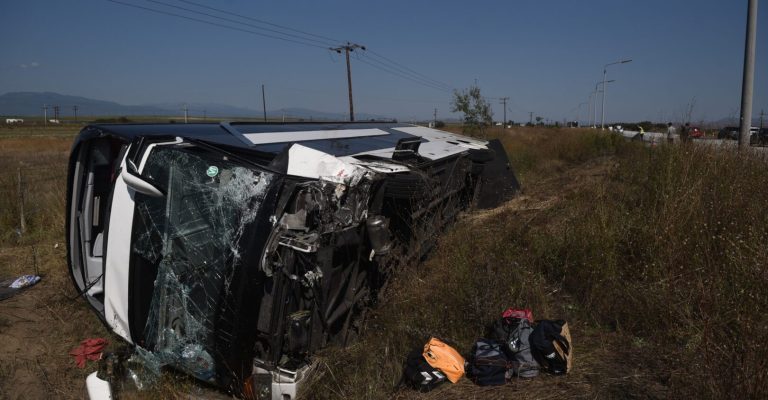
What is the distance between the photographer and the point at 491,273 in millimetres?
3715

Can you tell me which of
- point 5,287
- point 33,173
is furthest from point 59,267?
point 33,173

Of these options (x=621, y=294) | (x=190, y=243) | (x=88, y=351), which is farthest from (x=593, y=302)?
(x=88, y=351)

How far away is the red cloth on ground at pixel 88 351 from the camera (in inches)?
153

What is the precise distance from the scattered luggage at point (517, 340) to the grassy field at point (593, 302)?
0.09 meters

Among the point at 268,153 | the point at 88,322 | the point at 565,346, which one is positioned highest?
the point at 268,153

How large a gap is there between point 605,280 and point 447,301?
4.74ft

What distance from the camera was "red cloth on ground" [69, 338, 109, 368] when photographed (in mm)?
3891

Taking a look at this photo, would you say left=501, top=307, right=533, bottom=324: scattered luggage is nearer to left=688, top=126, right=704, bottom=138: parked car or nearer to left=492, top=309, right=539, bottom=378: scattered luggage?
left=492, top=309, right=539, bottom=378: scattered luggage

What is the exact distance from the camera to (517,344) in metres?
3.06

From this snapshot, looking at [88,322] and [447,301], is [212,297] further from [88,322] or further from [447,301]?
[88,322]

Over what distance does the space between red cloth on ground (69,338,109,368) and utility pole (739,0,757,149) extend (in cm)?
849

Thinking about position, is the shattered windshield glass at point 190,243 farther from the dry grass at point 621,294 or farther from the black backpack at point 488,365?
the black backpack at point 488,365

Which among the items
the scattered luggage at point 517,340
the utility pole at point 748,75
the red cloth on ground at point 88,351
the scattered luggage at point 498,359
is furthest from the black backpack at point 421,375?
the utility pole at point 748,75

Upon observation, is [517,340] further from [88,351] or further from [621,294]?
[88,351]
